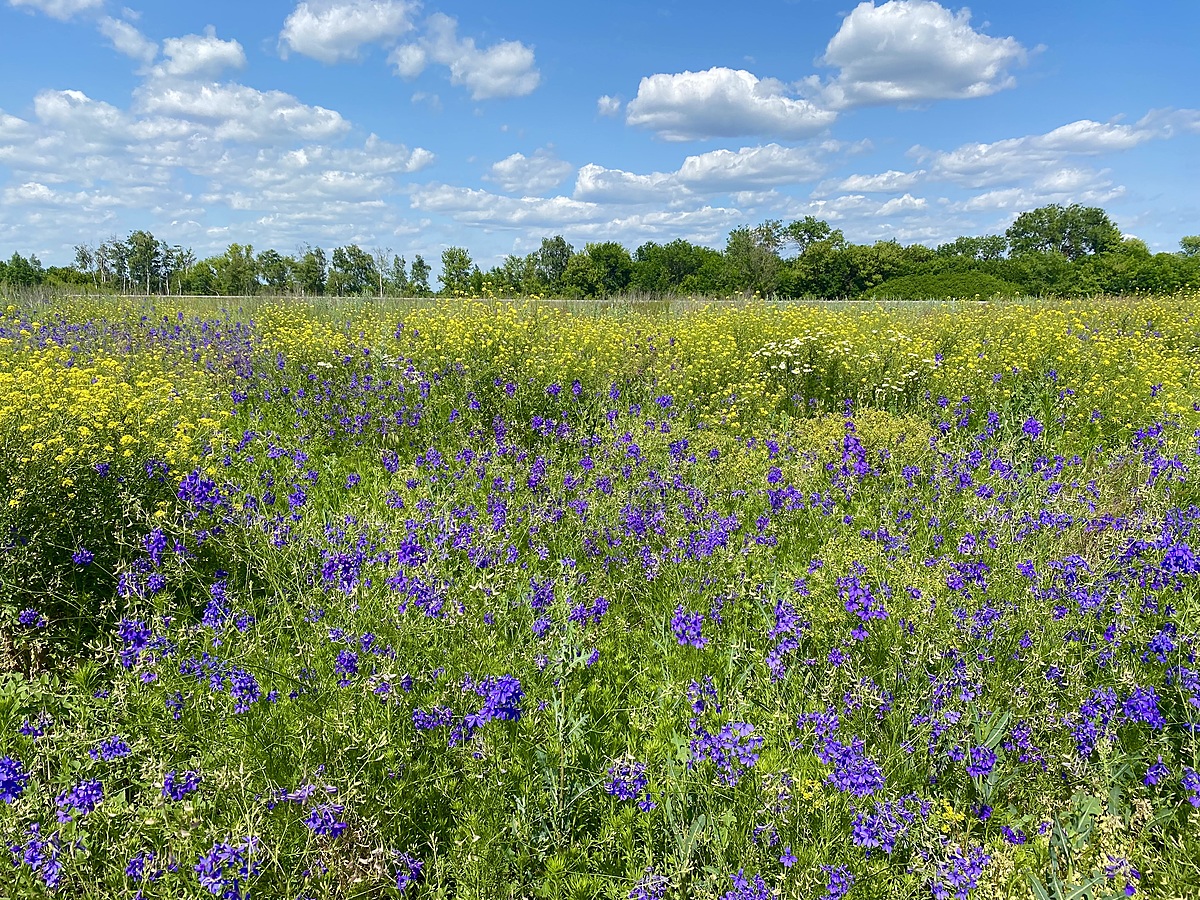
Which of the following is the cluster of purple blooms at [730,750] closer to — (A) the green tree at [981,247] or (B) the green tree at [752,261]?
(B) the green tree at [752,261]

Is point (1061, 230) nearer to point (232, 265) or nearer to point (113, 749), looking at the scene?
point (232, 265)

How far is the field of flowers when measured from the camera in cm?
177

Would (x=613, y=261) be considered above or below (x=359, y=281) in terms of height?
above

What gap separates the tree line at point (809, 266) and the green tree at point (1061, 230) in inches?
4.5

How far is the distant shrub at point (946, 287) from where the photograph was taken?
1375 inches

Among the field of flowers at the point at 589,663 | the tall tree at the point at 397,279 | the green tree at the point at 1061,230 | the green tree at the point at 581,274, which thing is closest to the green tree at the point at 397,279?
the tall tree at the point at 397,279

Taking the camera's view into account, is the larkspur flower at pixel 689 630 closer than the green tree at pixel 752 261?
Yes

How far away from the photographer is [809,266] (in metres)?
67.2

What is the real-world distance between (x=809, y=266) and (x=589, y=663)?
71076mm

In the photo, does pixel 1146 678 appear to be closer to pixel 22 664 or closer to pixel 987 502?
pixel 987 502

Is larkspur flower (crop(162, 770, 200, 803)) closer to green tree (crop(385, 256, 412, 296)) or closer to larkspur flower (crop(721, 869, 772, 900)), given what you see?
larkspur flower (crop(721, 869, 772, 900))

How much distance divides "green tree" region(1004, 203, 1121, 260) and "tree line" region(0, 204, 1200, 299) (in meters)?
0.11

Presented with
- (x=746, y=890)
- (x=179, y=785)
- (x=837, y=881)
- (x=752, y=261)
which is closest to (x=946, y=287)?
(x=752, y=261)

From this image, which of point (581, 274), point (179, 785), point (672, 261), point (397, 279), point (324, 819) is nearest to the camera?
point (324, 819)
